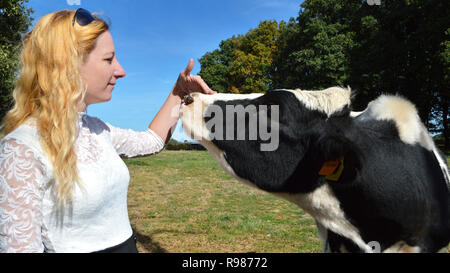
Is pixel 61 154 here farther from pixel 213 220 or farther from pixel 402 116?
pixel 213 220

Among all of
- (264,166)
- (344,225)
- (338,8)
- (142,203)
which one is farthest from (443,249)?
(338,8)

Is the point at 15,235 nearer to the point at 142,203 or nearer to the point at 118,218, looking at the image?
the point at 118,218

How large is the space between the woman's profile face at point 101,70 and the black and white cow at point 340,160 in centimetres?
50

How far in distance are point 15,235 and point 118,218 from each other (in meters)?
0.53

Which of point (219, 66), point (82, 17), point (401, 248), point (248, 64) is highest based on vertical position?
point (219, 66)

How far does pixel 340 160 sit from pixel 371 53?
23.6 metres

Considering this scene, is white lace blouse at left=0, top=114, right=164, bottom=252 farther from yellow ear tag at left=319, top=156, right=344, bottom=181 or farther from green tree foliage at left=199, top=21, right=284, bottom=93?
green tree foliage at left=199, top=21, right=284, bottom=93

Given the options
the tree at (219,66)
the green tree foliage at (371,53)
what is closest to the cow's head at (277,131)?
the green tree foliage at (371,53)

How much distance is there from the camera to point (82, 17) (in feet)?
5.32

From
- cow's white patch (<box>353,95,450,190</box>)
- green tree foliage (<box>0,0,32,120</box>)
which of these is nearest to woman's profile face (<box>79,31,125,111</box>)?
cow's white patch (<box>353,95,450,190</box>)

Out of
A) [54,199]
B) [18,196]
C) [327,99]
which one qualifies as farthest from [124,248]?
[327,99]

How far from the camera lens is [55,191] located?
148 cm

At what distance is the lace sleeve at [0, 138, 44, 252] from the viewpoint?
1.32 metres

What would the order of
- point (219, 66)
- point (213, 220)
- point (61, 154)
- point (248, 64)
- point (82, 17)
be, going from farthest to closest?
point (219, 66) → point (248, 64) → point (213, 220) → point (82, 17) → point (61, 154)
